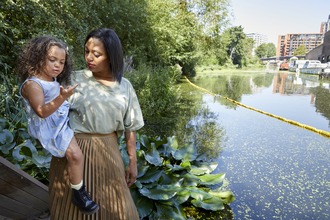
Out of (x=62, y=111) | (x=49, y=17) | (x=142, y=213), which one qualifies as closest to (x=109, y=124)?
(x=62, y=111)

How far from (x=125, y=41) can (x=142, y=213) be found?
10.5 meters

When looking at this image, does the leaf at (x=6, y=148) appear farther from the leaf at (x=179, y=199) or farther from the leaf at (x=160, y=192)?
the leaf at (x=179, y=199)

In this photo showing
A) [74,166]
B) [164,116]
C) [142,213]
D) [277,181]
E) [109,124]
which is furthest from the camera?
[164,116]

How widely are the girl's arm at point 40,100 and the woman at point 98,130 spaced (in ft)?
0.60

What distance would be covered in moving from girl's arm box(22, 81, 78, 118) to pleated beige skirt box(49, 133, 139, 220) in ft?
0.78

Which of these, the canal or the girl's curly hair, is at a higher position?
the girl's curly hair

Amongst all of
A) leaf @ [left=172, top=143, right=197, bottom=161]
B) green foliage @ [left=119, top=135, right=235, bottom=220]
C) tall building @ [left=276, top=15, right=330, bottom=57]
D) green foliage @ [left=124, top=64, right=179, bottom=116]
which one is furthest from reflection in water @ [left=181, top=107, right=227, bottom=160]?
tall building @ [left=276, top=15, right=330, bottom=57]

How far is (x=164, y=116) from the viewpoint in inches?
240

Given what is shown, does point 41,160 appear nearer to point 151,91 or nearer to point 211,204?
point 211,204

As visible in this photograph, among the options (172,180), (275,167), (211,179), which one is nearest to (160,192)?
(172,180)

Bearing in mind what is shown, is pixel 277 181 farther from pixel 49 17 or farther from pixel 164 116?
pixel 49 17

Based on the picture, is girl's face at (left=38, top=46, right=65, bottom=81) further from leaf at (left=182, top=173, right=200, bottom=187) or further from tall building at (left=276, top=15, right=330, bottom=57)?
tall building at (left=276, top=15, right=330, bottom=57)

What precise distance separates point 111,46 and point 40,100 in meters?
0.43

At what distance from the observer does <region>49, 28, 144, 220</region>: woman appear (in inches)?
46.3
